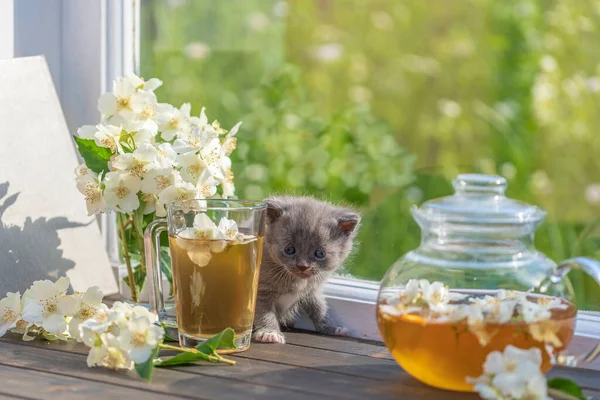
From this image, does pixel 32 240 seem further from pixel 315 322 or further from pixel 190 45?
pixel 190 45

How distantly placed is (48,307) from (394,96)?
3.38 feet

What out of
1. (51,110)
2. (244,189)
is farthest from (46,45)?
(244,189)

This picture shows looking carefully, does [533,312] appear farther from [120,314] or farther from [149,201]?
[149,201]

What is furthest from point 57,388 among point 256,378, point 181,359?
point 256,378

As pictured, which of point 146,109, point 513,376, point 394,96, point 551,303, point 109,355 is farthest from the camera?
point 394,96

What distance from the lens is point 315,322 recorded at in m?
1.84

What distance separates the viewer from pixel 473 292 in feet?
4.50

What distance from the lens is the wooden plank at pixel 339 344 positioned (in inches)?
65.7

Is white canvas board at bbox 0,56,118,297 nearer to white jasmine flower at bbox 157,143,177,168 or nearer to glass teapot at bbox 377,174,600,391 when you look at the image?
white jasmine flower at bbox 157,143,177,168

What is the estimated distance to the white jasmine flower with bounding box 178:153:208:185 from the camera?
170 centimetres

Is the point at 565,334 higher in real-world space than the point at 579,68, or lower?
lower

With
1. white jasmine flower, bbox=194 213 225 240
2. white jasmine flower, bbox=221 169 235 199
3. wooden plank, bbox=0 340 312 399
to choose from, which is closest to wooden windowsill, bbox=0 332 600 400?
wooden plank, bbox=0 340 312 399

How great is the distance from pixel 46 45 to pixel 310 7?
654 millimetres

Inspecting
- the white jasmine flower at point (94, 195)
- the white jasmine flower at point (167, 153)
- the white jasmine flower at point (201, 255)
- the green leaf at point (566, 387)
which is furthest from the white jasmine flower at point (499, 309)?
the white jasmine flower at point (94, 195)
